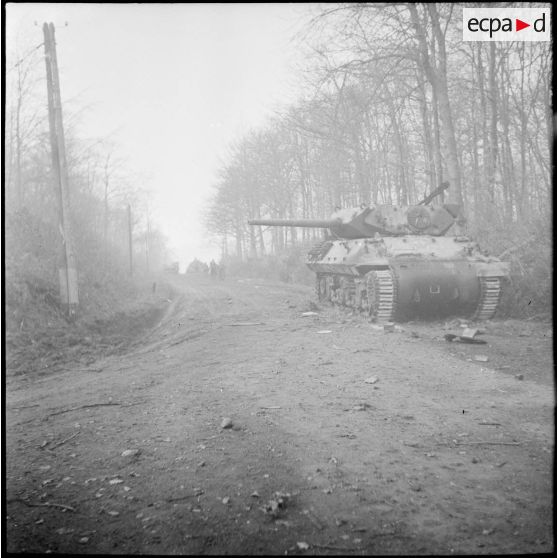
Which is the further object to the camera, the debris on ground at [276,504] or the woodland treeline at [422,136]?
the woodland treeline at [422,136]

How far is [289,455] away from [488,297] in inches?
272

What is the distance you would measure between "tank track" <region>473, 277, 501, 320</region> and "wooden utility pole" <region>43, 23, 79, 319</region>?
7.43 metres

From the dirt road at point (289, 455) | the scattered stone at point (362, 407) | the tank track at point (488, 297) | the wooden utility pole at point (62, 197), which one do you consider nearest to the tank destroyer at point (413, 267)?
the tank track at point (488, 297)

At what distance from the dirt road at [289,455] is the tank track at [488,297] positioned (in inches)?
114

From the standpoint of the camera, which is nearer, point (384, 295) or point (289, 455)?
point (289, 455)

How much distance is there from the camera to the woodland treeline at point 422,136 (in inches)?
351

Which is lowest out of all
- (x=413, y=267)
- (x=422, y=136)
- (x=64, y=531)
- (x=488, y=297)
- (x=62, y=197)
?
(x=64, y=531)

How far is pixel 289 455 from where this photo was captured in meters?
2.93

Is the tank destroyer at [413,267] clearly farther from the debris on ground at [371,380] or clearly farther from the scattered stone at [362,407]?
the scattered stone at [362,407]

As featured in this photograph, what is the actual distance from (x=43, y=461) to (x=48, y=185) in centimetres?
1394

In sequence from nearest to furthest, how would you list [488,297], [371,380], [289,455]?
[289,455] → [371,380] → [488,297]

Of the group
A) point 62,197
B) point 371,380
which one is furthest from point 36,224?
point 371,380

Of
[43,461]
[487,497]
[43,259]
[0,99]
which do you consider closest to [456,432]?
[487,497]

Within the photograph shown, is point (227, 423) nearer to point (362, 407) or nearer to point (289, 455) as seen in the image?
point (289, 455)
